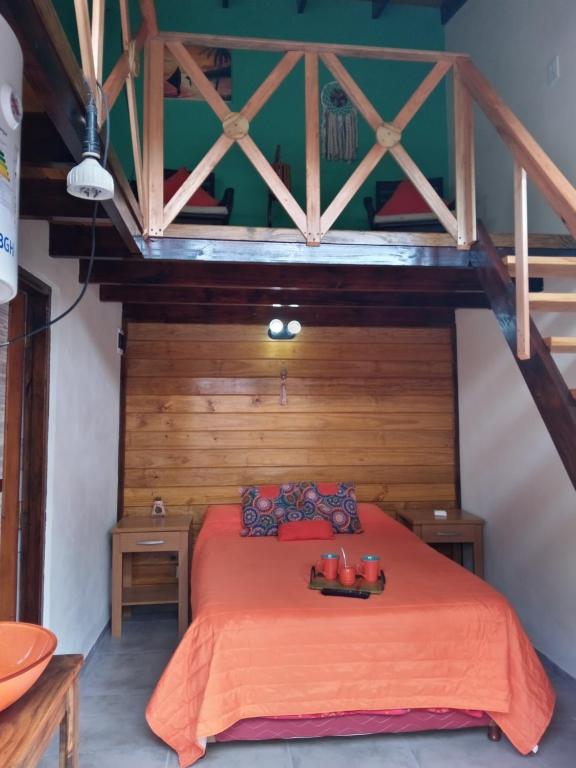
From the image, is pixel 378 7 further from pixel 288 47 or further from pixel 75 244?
pixel 75 244

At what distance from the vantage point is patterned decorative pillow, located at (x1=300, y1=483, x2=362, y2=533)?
11.2ft

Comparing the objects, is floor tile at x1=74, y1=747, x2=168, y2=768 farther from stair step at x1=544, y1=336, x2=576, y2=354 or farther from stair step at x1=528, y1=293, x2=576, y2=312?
stair step at x1=528, y1=293, x2=576, y2=312

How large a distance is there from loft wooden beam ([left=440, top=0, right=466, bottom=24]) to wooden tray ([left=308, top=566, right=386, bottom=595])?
14.2 feet

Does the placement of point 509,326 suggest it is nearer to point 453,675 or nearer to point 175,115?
point 453,675

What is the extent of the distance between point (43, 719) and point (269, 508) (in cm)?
247

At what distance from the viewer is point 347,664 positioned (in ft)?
6.61

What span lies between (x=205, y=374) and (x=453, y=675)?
247 centimetres

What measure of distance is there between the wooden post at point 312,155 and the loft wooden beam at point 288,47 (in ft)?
0.21

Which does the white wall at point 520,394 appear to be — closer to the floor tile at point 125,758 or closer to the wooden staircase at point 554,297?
the wooden staircase at point 554,297

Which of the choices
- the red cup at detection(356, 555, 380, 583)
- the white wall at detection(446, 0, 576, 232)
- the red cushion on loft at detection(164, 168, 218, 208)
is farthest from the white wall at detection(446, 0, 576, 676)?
the red cushion on loft at detection(164, 168, 218, 208)

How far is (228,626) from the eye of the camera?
2027mm

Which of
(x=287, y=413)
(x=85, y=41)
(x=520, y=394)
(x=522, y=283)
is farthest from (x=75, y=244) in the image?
(x=520, y=394)

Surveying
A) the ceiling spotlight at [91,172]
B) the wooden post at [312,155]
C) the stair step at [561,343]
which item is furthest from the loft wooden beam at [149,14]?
the stair step at [561,343]

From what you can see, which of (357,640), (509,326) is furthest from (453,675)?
(509,326)
